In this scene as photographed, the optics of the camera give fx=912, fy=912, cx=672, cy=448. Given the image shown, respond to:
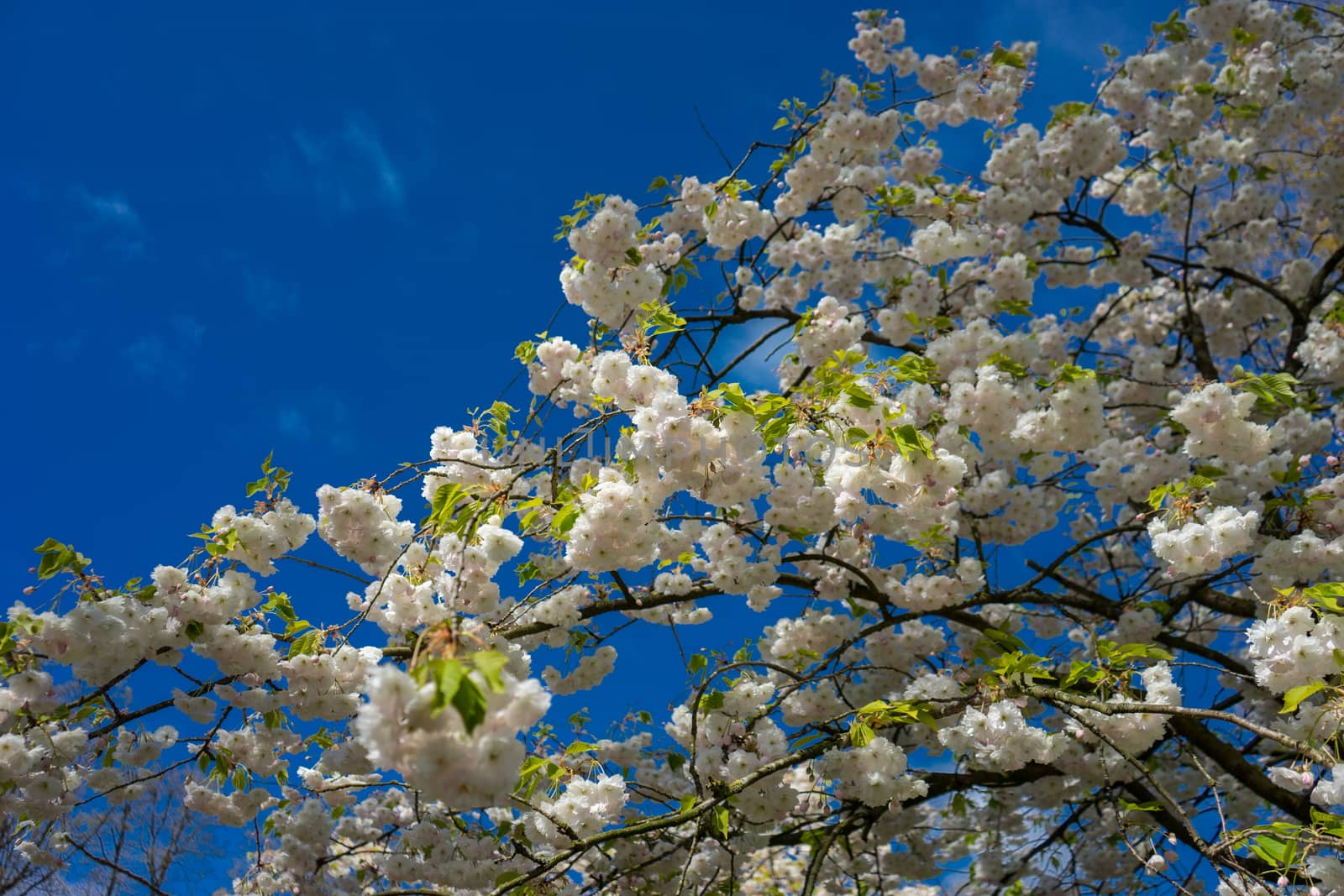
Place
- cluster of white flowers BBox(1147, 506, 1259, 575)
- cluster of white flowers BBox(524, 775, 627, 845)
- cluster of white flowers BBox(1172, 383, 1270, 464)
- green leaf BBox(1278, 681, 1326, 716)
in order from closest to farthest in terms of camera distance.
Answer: green leaf BBox(1278, 681, 1326, 716), cluster of white flowers BBox(1147, 506, 1259, 575), cluster of white flowers BBox(524, 775, 627, 845), cluster of white flowers BBox(1172, 383, 1270, 464)

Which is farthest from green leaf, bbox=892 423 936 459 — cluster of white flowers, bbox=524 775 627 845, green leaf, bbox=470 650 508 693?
cluster of white flowers, bbox=524 775 627 845

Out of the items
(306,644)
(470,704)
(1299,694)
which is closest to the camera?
(470,704)

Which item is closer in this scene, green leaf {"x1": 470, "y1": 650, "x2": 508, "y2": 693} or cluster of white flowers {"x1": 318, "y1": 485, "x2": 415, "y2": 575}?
green leaf {"x1": 470, "y1": 650, "x2": 508, "y2": 693}

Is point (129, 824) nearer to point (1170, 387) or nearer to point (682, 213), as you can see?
point (682, 213)

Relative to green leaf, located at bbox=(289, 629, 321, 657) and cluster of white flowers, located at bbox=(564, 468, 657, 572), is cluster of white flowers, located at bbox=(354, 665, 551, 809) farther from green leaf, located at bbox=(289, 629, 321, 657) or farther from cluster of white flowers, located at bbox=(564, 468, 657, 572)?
green leaf, located at bbox=(289, 629, 321, 657)

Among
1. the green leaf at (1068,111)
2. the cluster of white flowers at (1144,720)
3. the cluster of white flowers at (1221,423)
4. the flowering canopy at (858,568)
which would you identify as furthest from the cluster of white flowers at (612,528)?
the green leaf at (1068,111)

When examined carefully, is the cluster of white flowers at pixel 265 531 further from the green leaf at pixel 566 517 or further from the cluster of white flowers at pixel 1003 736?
the cluster of white flowers at pixel 1003 736

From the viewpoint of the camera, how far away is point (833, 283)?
259 inches

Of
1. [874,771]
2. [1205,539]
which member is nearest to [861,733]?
[874,771]

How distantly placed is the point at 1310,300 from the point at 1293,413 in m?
1.49

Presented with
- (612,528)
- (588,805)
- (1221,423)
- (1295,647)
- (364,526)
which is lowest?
(1295,647)

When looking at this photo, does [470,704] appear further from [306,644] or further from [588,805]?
[588,805]

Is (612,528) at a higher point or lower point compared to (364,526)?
lower

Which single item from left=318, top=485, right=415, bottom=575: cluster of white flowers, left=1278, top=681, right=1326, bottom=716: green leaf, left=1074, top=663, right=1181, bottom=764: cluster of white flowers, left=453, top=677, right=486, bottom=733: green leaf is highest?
left=318, top=485, right=415, bottom=575: cluster of white flowers
